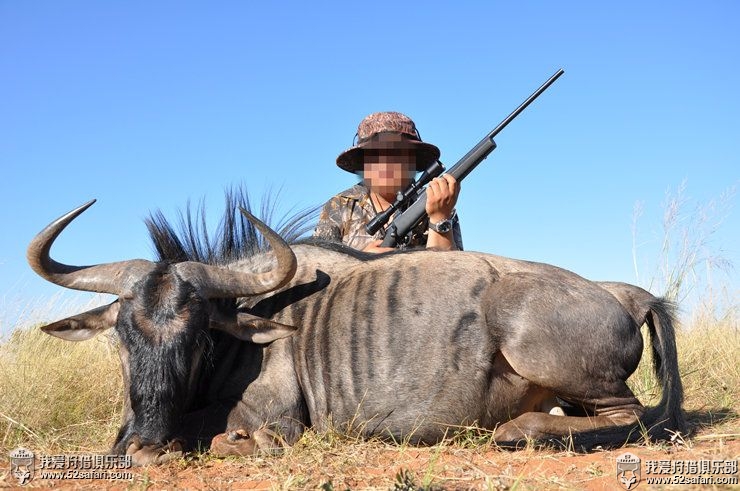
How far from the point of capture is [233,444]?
374 cm

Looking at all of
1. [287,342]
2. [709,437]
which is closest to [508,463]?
[709,437]

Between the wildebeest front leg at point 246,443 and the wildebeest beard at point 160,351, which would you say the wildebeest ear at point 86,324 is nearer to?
the wildebeest beard at point 160,351

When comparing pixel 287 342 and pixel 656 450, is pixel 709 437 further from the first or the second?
pixel 287 342

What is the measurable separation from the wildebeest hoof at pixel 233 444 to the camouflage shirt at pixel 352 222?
9.51 ft

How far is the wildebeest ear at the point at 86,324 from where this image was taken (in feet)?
13.1

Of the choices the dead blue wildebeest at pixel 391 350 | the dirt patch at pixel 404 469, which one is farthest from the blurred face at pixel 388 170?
the dirt patch at pixel 404 469

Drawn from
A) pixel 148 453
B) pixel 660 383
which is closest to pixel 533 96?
pixel 660 383

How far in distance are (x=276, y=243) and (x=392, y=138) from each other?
9.67 ft

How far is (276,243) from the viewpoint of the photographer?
394 cm

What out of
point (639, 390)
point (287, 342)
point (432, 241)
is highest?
point (432, 241)

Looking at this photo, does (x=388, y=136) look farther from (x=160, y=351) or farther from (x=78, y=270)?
(x=160, y=351)

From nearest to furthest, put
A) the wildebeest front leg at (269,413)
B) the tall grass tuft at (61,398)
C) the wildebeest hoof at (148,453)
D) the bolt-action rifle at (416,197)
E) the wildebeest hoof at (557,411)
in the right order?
1. the wildebeest hoof at (148,453)
2. the wildebeest front leg at (269,413)
3. the wildebeest hoof at (557,411)
4. the tall grass tuft at (61,398)
5. the bolt-action rifle at (416,197)

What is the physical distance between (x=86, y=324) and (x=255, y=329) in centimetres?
102

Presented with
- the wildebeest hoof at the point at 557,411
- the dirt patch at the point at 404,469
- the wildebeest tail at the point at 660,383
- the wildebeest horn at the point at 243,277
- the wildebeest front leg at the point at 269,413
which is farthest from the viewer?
the wildebeest hoof at the point at 557,411
